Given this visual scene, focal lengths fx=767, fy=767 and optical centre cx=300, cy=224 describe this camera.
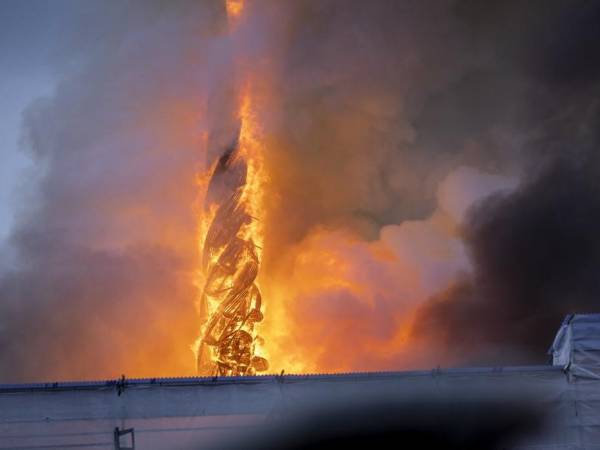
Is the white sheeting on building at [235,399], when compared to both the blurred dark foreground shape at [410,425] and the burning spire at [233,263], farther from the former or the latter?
the burning spire at [233,263]

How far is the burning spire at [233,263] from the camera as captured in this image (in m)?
30.5

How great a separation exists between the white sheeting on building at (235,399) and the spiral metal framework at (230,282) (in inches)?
371

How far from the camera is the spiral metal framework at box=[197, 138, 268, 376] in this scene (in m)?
30.5

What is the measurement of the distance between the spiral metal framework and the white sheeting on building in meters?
9.42

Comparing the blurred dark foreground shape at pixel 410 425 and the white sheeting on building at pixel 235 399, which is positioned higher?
the white sheeting on building at pixel 235 399

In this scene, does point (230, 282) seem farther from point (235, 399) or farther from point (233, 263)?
point (235, 399)

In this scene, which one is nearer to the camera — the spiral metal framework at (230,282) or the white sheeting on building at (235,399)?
the white sheeting on building at (235,399)

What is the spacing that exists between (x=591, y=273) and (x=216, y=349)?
18372 millimetres

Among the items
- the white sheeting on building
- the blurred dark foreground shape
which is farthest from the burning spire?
the blurred dark foreground shape

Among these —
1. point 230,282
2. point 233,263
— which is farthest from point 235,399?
point 233,263

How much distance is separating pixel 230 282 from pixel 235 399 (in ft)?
35.2

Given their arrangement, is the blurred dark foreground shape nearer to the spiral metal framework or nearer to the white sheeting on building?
the white sheeting on building

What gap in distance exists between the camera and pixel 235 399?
20.5 metres

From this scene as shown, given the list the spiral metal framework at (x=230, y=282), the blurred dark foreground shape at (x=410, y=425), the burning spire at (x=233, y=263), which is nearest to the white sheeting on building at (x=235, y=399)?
the blurred dark foreground shape at (x=410, y=425)
